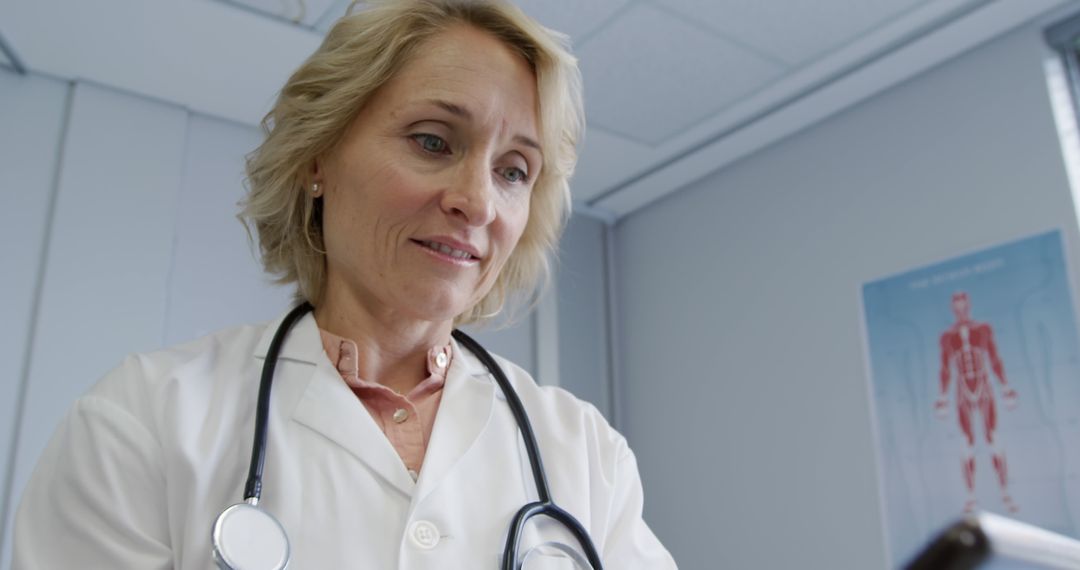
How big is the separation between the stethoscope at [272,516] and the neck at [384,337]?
2.5 inches

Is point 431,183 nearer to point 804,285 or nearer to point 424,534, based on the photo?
point 424,534

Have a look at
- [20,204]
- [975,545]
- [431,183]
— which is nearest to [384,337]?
[431,183]

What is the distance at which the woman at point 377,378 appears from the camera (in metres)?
0.76

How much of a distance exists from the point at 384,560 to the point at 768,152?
2.08 m

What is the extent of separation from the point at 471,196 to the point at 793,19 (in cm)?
132

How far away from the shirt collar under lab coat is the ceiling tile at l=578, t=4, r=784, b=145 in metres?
1.24

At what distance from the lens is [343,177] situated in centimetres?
96

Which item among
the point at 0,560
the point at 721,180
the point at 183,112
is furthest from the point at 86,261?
the point at 721,180

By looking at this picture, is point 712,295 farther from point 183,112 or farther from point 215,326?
point 183,112

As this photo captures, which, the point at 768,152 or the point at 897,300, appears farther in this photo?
the point at 768,152

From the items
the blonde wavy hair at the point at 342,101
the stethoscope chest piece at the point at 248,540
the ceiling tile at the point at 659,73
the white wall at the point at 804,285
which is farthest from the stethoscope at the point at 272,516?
the white wall at the point at 804,285

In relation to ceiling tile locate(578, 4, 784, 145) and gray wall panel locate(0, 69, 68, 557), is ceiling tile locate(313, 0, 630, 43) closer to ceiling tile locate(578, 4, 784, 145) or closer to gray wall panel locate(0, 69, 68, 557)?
ceiling tile locate(578, 4, 784, 145)

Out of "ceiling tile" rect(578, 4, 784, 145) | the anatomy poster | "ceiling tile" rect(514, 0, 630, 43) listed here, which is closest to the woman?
"ceiling tile" rect(514, 0, 630, 43)

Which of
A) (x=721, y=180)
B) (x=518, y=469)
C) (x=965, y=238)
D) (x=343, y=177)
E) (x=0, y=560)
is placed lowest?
(x=0, y=560)
